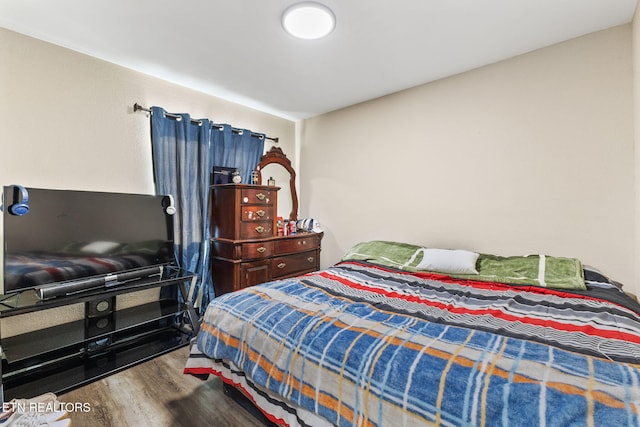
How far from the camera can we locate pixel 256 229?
3115mm

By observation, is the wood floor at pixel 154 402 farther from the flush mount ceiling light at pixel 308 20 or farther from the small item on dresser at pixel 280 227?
the flush mount ceiling light at pixel 308 20

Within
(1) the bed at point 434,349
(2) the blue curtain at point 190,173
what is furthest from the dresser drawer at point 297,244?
(1) the bed at point 434,349

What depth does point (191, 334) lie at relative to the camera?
2.55 meters

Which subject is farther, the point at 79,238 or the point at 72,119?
the point at 72,119

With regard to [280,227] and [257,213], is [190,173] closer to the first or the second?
[257,213]

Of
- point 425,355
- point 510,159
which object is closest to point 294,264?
point 510,159

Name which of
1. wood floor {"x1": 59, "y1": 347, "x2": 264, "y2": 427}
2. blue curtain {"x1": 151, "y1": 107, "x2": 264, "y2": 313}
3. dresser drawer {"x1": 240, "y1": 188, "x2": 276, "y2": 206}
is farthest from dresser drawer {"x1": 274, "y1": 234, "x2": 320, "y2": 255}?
wood floor {"x1": 59, "y1": 347, "x2": 264, "y2": 427}

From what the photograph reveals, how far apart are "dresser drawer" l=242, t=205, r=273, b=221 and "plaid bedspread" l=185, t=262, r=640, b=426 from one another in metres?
1.31

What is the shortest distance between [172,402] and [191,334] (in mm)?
884

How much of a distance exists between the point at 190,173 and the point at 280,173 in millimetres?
1283

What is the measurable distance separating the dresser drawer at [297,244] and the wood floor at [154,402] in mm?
1516

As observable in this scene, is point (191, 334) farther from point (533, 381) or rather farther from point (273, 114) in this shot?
point (273, 114)

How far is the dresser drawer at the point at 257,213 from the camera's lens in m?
3.02

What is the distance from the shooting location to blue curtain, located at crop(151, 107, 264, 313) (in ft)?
8.98
